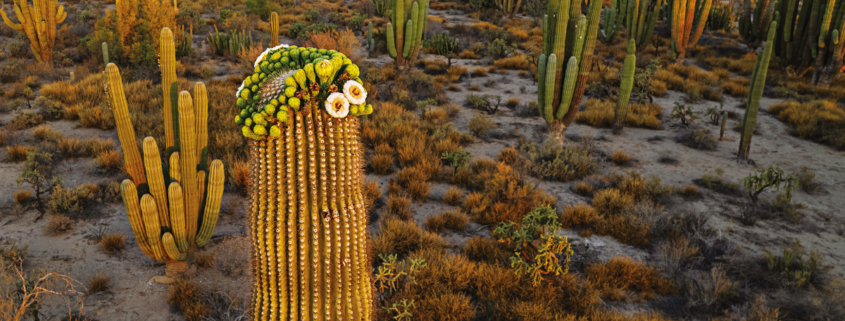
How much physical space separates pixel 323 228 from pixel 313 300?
1.63 feet

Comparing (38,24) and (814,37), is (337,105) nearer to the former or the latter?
(38,24)

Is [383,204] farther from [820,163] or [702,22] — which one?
[702,22]

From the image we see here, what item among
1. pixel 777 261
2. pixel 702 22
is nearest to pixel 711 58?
pixel 702 22

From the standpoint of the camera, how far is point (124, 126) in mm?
4383

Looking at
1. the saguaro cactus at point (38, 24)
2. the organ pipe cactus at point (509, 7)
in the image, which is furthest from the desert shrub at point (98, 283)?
the organ pipe cactus at point (509, 7)

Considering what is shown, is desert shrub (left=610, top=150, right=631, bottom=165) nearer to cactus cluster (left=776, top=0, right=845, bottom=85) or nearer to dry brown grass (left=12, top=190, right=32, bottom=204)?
cactus cluster (left=776, top=0, right=845, bottom=85)

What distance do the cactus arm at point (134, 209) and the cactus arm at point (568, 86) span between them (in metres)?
6.44

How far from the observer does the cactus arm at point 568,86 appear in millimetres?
7859

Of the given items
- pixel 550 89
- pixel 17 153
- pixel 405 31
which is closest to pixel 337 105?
pixel 550 89

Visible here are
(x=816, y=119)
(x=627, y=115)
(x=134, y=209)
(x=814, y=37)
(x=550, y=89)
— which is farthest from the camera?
(x=814, y=37)

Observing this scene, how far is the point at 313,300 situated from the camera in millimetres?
3031

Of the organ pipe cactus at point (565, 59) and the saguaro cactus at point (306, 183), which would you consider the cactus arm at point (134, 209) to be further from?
the organ pipe cactus at point (565, 59)

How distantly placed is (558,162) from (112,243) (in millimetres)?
6044

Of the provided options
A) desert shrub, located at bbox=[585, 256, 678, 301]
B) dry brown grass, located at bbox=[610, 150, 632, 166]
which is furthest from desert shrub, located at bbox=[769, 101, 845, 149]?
desert shrub, located at bbox=[585, 256, 678, 301]
